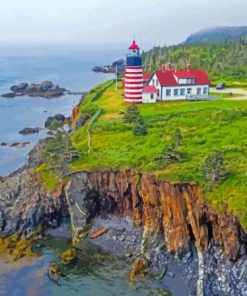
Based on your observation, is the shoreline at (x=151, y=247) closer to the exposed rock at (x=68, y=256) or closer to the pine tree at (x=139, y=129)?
the exposed rock at (x=68, y=256)

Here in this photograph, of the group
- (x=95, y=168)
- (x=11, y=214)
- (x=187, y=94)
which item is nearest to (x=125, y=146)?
(x=95, y=168)

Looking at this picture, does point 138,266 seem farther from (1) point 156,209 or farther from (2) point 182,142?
(2) point 182,142

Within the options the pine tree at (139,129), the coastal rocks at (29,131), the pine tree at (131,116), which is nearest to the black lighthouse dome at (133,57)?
the pine tree at (131,116)

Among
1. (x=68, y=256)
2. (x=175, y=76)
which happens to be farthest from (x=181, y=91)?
(x=68, y=256)

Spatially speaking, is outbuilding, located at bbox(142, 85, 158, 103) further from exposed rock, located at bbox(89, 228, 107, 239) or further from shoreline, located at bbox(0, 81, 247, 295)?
exposed rock, located at bbox(89, 228, 107, 239)

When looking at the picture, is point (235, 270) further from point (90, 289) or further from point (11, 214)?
point (11, 214)

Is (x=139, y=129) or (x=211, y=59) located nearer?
(x=139, y=129)

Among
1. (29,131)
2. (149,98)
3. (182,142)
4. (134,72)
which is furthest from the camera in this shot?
(29,131)

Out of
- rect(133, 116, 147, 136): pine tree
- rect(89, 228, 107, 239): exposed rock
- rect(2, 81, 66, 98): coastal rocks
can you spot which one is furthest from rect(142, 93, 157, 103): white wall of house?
rect(2, 81, 66, 98): coastal rocks
